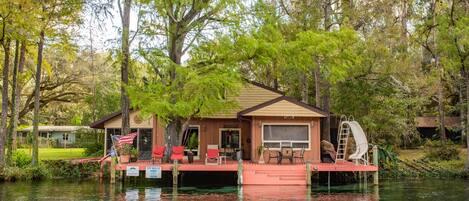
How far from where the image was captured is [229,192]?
59.8ft

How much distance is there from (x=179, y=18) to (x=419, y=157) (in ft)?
56.8

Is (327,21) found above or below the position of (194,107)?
above

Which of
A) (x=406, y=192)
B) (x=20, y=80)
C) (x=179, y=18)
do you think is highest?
(x=179, y=18)

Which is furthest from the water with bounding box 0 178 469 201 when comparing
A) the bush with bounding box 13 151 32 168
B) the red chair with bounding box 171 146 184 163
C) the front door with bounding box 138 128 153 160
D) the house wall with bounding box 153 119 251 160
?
the front door with bounding box 138 128 153 160

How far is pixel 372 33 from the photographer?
88.5 ft

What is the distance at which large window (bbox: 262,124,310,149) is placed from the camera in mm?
23188

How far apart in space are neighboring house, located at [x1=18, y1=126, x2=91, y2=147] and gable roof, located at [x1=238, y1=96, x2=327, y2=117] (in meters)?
31.2

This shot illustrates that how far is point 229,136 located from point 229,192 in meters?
8.00

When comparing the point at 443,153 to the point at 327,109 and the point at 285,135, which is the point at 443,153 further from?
the point at 285,135

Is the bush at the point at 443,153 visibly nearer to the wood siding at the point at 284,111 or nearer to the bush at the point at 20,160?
the wood siding at the point at 284,111

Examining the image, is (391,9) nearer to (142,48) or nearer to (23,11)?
(142,48)

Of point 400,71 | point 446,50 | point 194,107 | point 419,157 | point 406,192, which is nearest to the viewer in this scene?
point 406,192

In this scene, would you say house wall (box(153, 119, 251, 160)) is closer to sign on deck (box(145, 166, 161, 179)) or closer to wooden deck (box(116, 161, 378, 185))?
wooden deck (box(116, 161, 378, 185))

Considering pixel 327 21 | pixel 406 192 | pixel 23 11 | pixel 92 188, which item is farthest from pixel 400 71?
pixel 23 11
